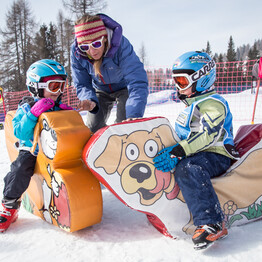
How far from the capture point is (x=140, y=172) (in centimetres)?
170

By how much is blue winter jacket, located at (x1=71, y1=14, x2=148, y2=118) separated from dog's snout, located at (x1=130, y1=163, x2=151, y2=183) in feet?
2.14

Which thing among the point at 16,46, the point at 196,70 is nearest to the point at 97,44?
the point at 196,70

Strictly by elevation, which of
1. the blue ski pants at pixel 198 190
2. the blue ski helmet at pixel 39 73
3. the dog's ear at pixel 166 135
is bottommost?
the blue ski pants at pixel 198 190

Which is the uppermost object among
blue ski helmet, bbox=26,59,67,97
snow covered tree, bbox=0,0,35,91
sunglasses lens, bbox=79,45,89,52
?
snow covered tree, bbox=0,0,35,91

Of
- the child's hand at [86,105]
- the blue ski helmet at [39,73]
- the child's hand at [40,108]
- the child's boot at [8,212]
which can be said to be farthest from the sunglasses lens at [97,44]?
the child's boot at [8,212]

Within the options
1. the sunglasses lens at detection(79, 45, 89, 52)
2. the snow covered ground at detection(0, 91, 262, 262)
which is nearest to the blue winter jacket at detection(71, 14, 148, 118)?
the sunglasses lens at detection(79, 45, 89, 52)

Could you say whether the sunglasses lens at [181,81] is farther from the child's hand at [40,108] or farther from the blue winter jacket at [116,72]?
the child's hand at [40,108]

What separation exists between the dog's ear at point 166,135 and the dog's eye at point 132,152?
0.21 m

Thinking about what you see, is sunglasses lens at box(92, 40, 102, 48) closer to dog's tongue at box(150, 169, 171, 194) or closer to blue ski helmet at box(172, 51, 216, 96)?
blue ski helmet at box(172, 51, 216, 96)

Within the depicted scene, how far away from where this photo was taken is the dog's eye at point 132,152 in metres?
1.67

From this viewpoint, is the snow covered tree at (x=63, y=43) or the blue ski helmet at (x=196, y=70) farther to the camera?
the snow covered tree at (x=63, y=43)

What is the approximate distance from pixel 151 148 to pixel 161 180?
245mm

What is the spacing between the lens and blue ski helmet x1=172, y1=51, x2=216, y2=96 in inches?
80.0

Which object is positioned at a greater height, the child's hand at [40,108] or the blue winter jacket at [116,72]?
the blue winter jacket at [116,72]
